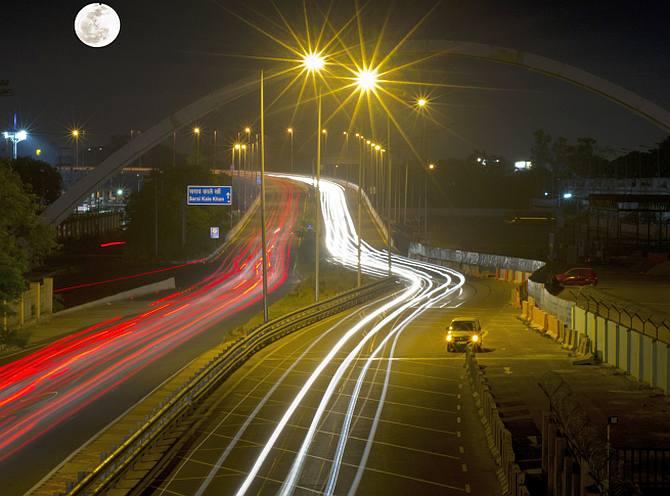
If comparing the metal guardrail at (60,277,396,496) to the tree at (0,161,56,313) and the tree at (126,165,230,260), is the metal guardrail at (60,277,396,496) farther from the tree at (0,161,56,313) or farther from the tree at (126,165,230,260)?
the tree at (126,165,230,260)

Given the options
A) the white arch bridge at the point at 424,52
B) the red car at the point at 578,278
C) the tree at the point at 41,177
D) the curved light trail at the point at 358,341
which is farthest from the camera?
the tree at the point at 41,177

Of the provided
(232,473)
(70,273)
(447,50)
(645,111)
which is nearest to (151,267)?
(70,273)

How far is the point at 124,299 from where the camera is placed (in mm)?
63031

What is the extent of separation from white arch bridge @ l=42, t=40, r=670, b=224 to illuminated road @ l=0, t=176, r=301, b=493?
1176 cm

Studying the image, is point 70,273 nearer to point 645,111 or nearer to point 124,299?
point 124,299

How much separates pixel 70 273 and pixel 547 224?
295 feet

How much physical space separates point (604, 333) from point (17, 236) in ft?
97.2

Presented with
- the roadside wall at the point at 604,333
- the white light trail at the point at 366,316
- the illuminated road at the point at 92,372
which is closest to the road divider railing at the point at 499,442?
the white light trail at the point at 366,316

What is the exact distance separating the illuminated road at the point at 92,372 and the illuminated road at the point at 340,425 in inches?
121

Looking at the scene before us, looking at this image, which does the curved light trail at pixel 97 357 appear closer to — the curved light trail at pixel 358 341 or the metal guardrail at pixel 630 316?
the curved light trail at pixel 358 341

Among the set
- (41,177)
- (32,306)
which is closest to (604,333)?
(32,306)

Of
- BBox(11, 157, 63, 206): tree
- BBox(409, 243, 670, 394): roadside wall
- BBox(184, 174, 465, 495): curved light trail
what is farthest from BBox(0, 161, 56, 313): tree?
BBox(11, 157, 63, 206): tree

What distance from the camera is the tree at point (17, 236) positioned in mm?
39344

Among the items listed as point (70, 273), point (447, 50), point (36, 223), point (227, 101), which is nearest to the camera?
point (36, 223)
